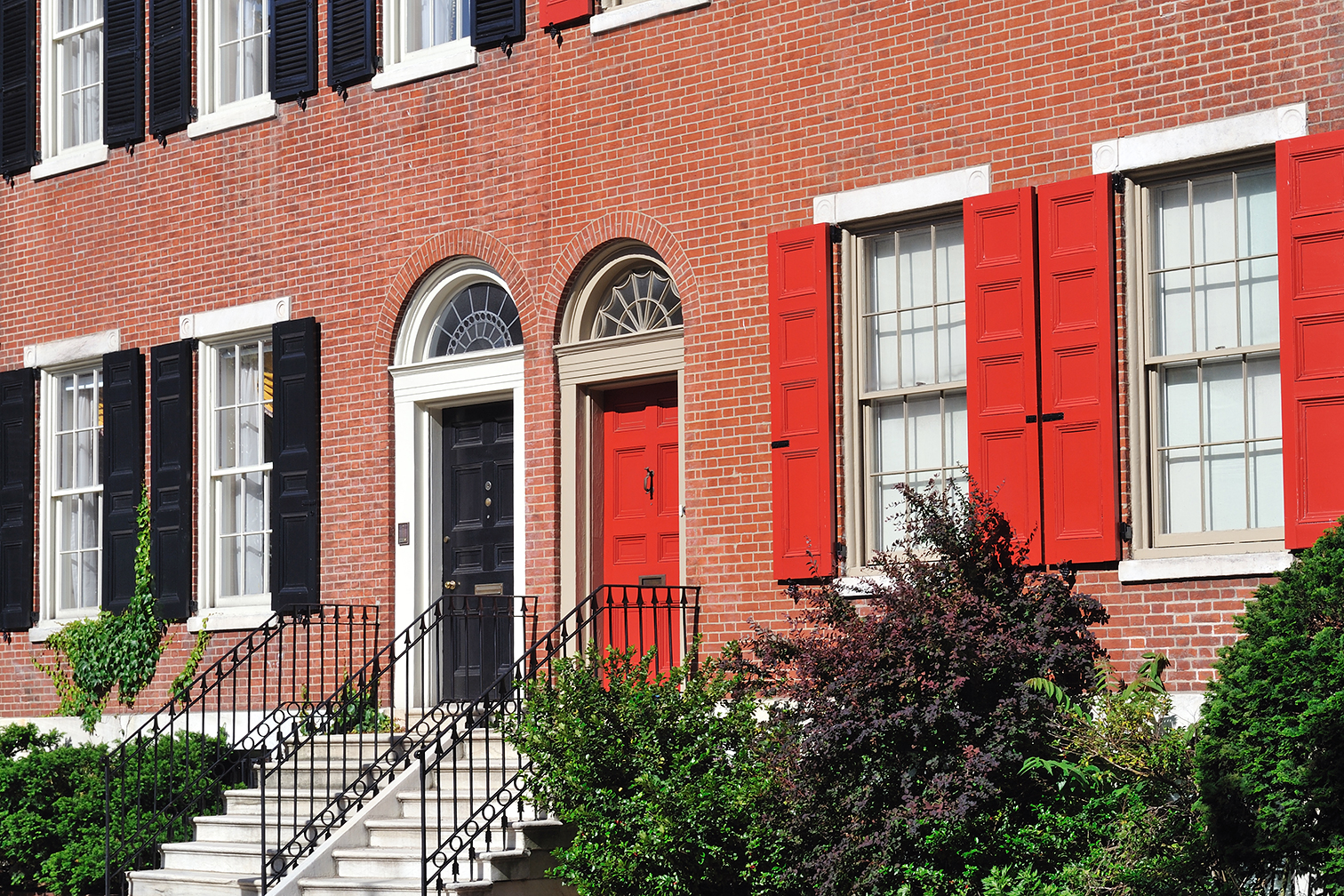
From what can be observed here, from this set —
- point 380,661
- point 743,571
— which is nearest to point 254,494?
point 380,661

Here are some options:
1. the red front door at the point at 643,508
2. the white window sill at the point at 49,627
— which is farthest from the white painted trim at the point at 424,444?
the white window sill at the point at 49,627

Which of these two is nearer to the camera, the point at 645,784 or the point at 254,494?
the point at 645,784

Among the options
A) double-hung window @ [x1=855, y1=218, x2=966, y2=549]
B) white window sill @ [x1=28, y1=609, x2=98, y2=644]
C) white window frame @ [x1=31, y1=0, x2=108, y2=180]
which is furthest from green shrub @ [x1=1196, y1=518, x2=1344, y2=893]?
white window frame @ [x1=31, y1=0, x2=108, y2=180]

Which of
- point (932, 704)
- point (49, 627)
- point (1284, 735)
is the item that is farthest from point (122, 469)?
point (1284, 735)

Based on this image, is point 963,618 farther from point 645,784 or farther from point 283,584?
point 283,584

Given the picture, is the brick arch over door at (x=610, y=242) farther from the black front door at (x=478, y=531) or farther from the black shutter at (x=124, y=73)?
the black shutter at (x=124, y=73)

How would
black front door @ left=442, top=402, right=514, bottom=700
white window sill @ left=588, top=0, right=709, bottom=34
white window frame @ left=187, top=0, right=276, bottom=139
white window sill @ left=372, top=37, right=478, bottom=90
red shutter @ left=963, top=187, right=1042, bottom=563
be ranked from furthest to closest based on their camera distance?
1. white window frame @ left=187, top=0, right=276, bottom=139
2. white window sill @ left=372, top=37, right=478, bottom=90
3. black front door @ left=442, top=402, right=514, bottom=700
4. white window sill @ left=588, top=0, right=709, bottom=34
5. red shutter @ left=963, top=187, right=1042, bottom=563

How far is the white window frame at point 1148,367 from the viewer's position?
938cm

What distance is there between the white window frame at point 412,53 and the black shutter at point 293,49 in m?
0.78

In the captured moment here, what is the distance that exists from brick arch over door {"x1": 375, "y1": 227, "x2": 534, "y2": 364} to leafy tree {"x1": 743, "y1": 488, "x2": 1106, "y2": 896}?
3.92 meters

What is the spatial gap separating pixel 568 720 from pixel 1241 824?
12.6ft

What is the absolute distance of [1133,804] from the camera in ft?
27.7

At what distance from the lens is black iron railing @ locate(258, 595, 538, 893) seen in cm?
1088

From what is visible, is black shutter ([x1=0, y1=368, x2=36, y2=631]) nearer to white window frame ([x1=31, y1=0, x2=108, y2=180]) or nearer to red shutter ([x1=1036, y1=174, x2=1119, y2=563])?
white window frame ([x1=31, y1=0, x2=108, y2=180])
